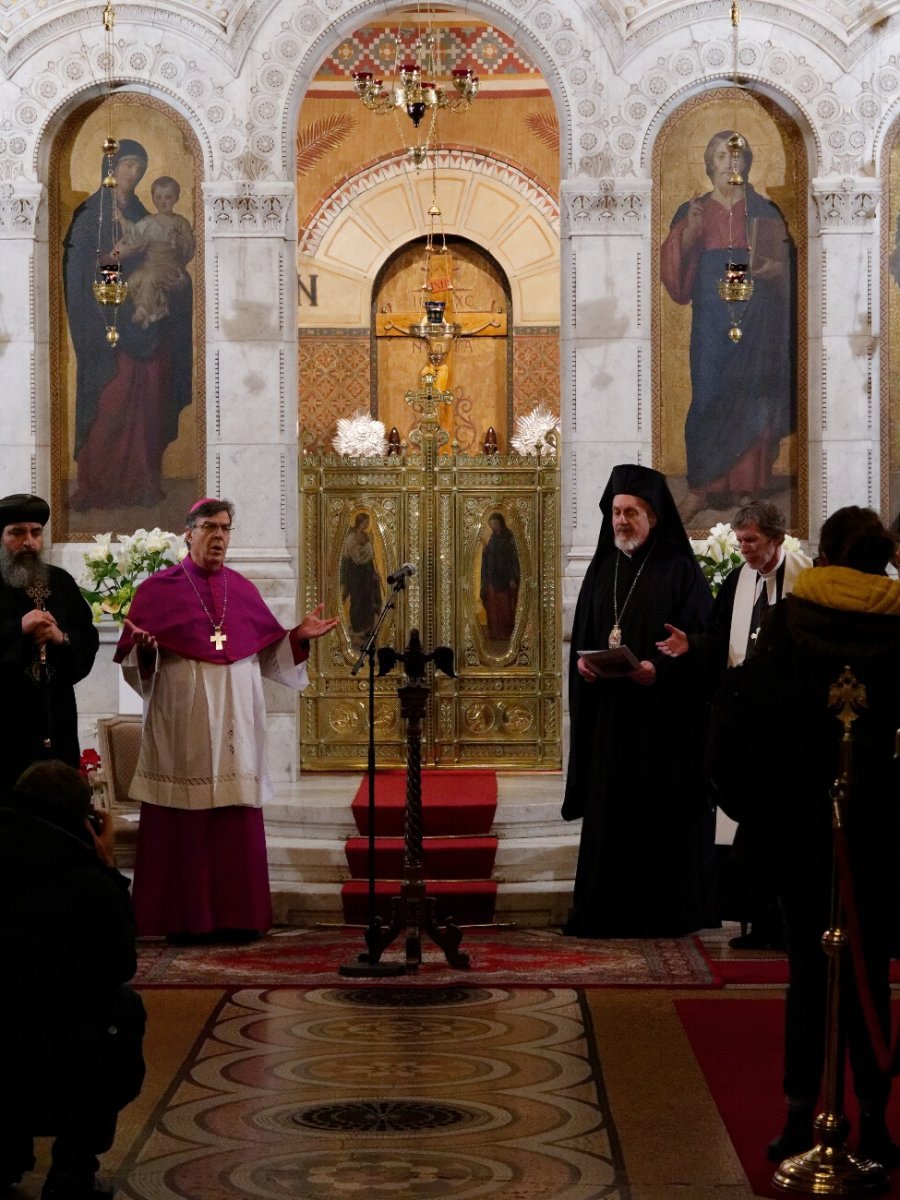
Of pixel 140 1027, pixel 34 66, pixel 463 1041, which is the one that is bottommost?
pixel 463 1041

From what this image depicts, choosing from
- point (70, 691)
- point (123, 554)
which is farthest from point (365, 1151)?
point (123, 554)

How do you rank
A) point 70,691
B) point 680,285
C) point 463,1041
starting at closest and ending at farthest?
point 463,1041
point 70,691
point 680,285

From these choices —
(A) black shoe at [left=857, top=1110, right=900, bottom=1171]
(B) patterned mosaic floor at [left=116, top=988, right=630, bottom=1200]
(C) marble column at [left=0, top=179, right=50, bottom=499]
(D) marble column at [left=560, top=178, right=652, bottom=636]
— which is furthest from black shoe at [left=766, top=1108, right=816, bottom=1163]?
(C) marble column at [left=0, top=179, right=50, bottom=499]

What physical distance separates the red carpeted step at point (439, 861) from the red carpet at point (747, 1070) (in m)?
2.30

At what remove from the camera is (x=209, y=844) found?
936 centimetres

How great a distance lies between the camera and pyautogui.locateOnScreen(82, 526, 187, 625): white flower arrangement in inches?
451

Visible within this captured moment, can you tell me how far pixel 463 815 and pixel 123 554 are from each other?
2716mm

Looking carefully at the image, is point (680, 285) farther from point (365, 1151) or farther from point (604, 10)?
point (365, 1151)

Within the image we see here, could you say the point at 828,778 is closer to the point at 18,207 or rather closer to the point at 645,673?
the point at 645,673

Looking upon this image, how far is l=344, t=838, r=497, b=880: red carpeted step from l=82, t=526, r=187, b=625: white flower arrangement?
2.31 metres

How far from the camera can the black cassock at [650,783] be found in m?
9.37

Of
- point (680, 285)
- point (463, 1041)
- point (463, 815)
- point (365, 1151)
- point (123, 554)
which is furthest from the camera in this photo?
point (680, 285)

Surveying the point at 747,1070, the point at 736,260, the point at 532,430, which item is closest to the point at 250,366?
the point at 736,260

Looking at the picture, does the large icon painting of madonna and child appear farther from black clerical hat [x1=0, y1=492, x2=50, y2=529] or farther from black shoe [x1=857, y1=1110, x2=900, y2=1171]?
black shoe [x1=857, y1=1110, x2=900, y2=1171]
